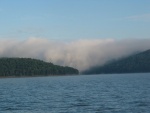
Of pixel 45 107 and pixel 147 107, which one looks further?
pixel 45 107

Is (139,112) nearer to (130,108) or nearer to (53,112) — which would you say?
(130,108)

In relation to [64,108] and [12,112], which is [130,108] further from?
[12,112]

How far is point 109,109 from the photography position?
62.8 meters

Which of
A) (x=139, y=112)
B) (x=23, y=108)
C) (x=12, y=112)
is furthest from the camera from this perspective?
(x=23, y=108)

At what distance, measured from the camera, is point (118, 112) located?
5906 centimetres

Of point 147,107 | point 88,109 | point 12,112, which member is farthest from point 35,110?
point 147,107

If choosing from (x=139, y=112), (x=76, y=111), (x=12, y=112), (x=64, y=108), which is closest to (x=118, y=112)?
(x=139, y=112)

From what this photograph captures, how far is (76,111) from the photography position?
2426 inches

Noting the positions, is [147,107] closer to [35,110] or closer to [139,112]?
[139,112]

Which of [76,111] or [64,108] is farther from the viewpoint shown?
[64,108]

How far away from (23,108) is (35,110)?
186 inches

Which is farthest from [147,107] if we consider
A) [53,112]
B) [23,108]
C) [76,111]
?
[23,108]

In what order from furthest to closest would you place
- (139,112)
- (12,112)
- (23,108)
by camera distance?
(23,108), (12,112), (139,112)

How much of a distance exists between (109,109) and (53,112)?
31.5ft
